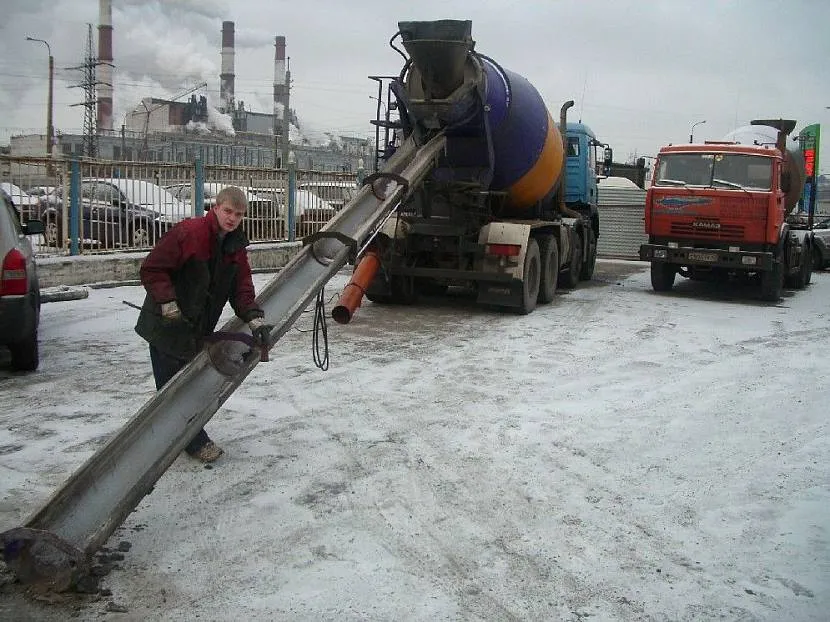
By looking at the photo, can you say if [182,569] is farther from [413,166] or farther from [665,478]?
[413,166]

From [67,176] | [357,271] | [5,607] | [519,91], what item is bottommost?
[5,607]

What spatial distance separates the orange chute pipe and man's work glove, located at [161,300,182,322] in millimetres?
3896

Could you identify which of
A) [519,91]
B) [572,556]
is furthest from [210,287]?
[519,91]

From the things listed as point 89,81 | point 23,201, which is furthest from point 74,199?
point 89,81

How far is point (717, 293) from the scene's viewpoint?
1572 centimetres

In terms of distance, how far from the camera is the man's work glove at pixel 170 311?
470cm

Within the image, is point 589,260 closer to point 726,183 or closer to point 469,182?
point 726,183

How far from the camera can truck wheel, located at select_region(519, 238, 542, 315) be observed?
1173 centimetres

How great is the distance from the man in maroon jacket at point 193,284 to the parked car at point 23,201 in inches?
339

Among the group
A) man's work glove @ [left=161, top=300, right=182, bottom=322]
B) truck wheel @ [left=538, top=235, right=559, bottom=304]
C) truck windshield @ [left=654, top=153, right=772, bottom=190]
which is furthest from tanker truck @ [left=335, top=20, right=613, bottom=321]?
man's work glove @ [left=161, top=300, right=182, bottom=322]

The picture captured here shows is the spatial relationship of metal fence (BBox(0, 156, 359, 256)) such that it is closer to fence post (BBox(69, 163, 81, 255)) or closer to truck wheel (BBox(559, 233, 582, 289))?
fence post (BBox(69, 163, 81, 255))

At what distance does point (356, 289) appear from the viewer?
9062 millimetres

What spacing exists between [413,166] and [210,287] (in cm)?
516

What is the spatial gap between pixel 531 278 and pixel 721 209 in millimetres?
4110
